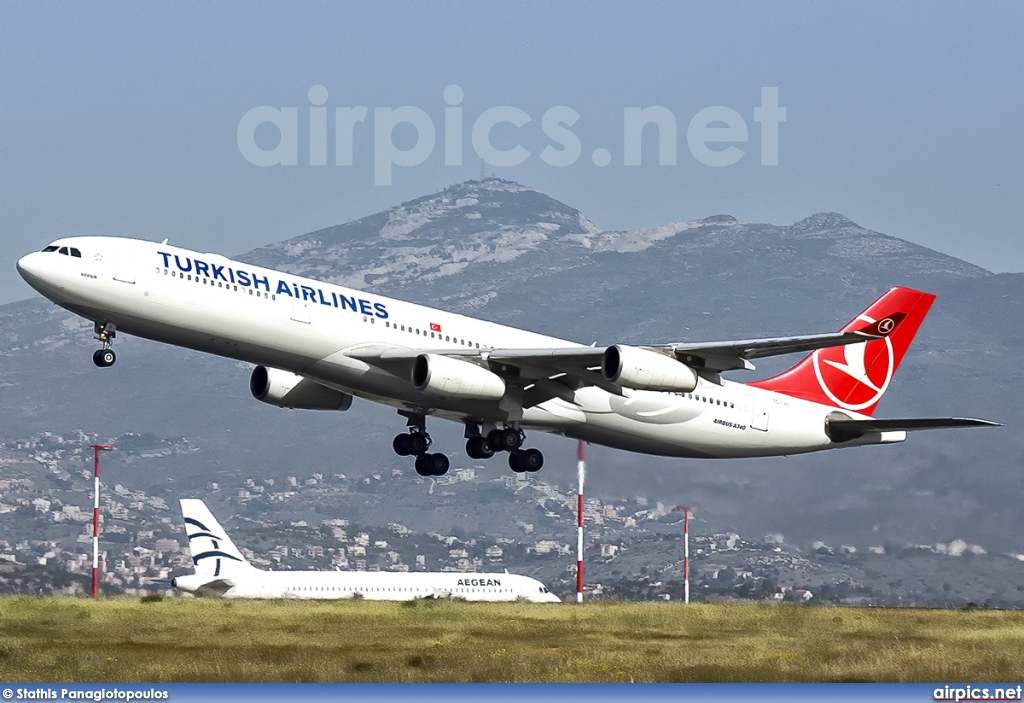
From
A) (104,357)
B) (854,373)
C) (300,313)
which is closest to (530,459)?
(300,313)

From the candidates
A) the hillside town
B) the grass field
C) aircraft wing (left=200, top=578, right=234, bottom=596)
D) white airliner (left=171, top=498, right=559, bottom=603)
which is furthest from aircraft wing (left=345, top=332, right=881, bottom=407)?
aircraft wing (left=200, top=578, right=234, bottom=596)

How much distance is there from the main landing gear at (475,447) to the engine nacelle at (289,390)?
7.71 feet

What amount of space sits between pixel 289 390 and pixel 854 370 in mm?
17712

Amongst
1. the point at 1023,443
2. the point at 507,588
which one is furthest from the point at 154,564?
the point at 507,588

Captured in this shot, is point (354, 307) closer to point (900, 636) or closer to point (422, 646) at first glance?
point (422, 646)

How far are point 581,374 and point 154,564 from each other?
141440 mm

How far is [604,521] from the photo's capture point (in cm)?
15525

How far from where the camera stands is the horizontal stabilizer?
4291 centimetres

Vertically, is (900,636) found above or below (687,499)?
below

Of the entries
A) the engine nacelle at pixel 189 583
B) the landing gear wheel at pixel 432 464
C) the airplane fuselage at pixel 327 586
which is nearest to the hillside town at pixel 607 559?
the engine nacelle at pixel 189 583

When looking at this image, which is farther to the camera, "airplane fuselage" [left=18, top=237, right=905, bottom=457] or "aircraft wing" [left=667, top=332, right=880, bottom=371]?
"aircraft wing" [left=667, top=332, right=880, bottom=371]

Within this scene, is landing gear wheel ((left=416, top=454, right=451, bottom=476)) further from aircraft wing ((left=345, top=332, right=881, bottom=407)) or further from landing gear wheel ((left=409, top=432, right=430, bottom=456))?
aircraft wing ((left=345, top=332, right=881, bottom=407))

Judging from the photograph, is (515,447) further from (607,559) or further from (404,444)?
(607,559)

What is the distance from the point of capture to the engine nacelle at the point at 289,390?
140 feet
